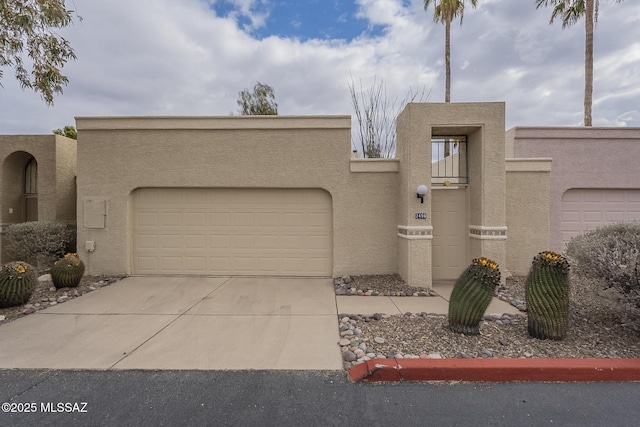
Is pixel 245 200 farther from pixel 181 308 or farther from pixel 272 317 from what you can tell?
pixel 272 317

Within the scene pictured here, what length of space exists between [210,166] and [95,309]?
12.7ft

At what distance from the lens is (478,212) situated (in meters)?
7.29

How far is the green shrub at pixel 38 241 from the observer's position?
8.09 metres

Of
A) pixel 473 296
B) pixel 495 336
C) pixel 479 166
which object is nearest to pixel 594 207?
pixel 479 166

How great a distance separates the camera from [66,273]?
688 cm

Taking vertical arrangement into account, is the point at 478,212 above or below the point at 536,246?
above

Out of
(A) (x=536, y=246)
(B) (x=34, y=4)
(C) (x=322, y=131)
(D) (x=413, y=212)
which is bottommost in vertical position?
(A) (x=536, y=246)

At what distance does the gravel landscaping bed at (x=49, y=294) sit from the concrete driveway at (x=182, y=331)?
0.79ft

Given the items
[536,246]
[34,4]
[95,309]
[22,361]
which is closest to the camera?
[22,361]

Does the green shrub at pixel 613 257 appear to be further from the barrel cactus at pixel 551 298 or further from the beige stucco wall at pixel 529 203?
the beige stucco wall at pixel 529 203

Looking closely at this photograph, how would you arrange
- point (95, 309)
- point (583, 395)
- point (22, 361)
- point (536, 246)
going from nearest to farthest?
point (583, 395) < point (22, 361) < point (95, 309) < point (536, 246)

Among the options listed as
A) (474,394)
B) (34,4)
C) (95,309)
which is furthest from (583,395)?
(34,4)

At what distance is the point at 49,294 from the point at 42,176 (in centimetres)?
447

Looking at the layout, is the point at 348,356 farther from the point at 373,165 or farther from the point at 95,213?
the point at 95,213
